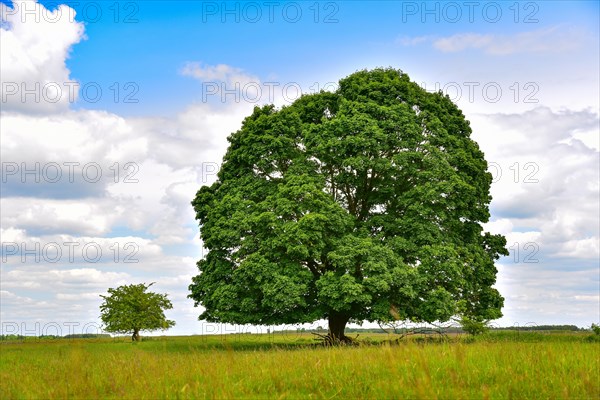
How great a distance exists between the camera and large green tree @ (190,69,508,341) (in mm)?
25641

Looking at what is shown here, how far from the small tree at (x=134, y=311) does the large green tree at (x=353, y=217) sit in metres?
11.1

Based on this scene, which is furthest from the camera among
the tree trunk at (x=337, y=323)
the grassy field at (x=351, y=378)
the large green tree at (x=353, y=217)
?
the tree trunk at (x=337, y=323)

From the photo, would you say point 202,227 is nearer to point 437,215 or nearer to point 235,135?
point 235,135

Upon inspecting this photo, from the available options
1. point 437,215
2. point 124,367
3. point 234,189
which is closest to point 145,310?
A: point 234,189

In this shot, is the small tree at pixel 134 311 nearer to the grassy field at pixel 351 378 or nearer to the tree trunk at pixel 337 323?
the tree trunk at pixel 337 323

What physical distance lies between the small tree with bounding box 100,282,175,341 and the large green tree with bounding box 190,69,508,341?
36.4 feet

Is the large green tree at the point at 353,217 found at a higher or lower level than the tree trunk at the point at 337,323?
higher

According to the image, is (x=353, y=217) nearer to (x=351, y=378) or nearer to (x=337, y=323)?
(x=337, y=323)

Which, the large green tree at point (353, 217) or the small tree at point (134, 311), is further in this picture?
the small tree at point (134, 311)

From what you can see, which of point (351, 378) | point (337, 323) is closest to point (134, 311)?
point (337, 323)

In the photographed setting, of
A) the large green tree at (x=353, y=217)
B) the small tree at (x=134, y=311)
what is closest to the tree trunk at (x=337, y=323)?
the large green tree at (x=353, y=217)

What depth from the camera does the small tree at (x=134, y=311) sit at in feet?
131

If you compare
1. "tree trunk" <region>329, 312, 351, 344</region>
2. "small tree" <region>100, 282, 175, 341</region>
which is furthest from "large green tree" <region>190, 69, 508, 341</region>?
"small tree" <region>100, 282, 175, 341</region>

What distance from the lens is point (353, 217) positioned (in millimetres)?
27547
